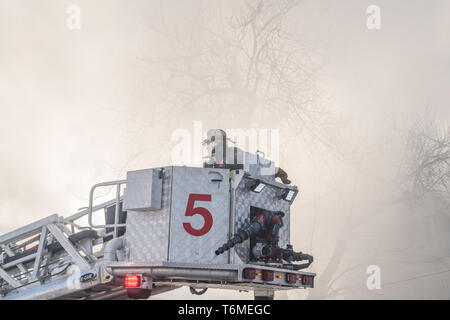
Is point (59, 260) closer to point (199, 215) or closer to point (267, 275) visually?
point (199, 215)

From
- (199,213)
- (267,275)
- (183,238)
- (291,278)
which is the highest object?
(199,213)

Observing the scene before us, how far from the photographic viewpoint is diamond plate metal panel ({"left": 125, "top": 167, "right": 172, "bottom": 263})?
6730 mm

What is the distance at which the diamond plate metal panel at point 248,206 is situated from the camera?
7.00m

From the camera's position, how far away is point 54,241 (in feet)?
26.5

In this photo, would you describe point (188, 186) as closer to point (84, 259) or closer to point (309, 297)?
point (84, 259)

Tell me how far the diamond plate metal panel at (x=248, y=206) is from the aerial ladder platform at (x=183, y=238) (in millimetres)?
13

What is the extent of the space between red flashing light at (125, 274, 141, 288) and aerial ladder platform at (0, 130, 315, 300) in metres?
0.01

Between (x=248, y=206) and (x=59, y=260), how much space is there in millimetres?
2957

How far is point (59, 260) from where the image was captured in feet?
26.0

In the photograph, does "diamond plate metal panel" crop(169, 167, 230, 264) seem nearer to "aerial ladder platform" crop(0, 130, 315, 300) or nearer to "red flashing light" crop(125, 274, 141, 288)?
"aerial ladder platform" crop(0, 130, 315, 300)

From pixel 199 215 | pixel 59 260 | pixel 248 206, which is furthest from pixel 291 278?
pixel 59 260

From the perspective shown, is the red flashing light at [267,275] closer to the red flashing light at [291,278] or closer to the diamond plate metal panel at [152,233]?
the red flashing light at [291,278]

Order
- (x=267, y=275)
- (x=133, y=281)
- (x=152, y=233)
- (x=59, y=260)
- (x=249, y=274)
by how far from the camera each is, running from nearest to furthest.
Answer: (x=249, y=274)
(x=133, y=281)
(x=267, y=275)
(x=152, y=233)
(x=59, y=260)
